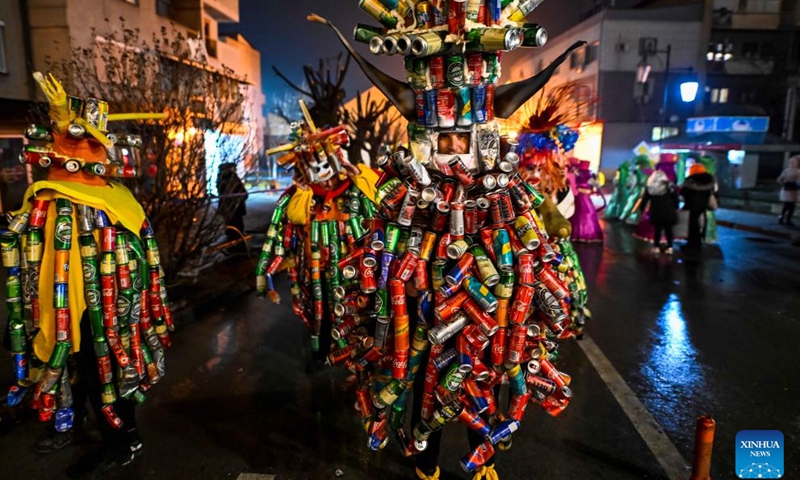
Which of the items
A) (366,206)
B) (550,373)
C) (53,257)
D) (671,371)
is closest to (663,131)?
(671,371)

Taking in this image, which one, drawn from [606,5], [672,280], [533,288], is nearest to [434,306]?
[533,288]

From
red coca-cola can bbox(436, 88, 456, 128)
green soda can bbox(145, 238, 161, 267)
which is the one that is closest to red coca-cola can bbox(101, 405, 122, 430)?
green soda can bbox(145, 238, 161, 267)

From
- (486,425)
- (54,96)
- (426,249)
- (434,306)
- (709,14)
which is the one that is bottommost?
(486,425)

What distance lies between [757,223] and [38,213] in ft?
51.6

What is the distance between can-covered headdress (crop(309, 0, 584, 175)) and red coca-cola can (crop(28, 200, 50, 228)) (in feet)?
6.17

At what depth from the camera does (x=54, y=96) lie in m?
2.92

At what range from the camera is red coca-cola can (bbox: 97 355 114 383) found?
3043mm

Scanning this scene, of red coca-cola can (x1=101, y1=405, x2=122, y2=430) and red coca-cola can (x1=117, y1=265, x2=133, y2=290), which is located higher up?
red coca-cola can (x1=117, y1=265, x2=133, y2=290)

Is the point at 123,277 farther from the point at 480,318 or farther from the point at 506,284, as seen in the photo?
the point at 506,284

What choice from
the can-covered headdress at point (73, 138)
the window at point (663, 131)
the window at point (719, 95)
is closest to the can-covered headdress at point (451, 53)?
the can-covered headdress at point (73, 138)

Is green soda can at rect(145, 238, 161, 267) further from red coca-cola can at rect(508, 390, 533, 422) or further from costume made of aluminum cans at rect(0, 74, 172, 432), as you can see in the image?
red coca-cola can at rect(508, 390, 533, 422)

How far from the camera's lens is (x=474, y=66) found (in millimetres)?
2523

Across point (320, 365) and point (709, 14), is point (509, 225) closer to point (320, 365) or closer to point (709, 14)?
point (320, 365)

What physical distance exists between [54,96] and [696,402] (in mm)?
4936
